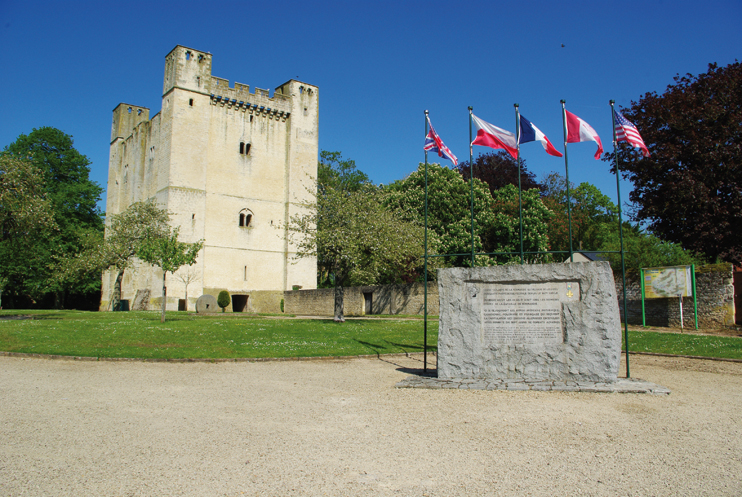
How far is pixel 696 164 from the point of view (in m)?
24.4

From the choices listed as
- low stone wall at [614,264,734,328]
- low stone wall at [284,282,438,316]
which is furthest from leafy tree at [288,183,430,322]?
low stone wall at [614,264,734,328]

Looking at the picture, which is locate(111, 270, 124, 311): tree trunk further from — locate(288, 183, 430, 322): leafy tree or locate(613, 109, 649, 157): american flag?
locate(613, 109, 649, 157): american flag

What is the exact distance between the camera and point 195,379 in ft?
30.5

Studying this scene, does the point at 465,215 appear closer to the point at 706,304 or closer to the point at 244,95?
the point at 706,304

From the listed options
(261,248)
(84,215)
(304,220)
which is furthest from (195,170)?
(304,220)

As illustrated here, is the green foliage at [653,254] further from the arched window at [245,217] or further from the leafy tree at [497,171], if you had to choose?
the arched window at [245,217]

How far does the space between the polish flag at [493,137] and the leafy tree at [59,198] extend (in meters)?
39.9

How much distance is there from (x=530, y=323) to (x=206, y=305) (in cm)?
3171

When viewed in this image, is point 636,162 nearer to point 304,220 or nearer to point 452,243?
point 452,243

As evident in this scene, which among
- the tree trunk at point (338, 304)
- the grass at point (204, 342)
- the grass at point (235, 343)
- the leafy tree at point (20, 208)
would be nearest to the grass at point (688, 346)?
the grass at point (235, 343)

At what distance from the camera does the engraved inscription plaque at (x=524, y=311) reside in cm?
909

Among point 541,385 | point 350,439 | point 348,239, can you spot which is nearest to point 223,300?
point 348,239

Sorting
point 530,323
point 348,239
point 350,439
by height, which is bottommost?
point 350,439

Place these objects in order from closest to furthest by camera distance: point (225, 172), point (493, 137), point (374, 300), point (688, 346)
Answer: point (493, 137) → point (688, 346) → point (374, 300) → point (225, 172)
